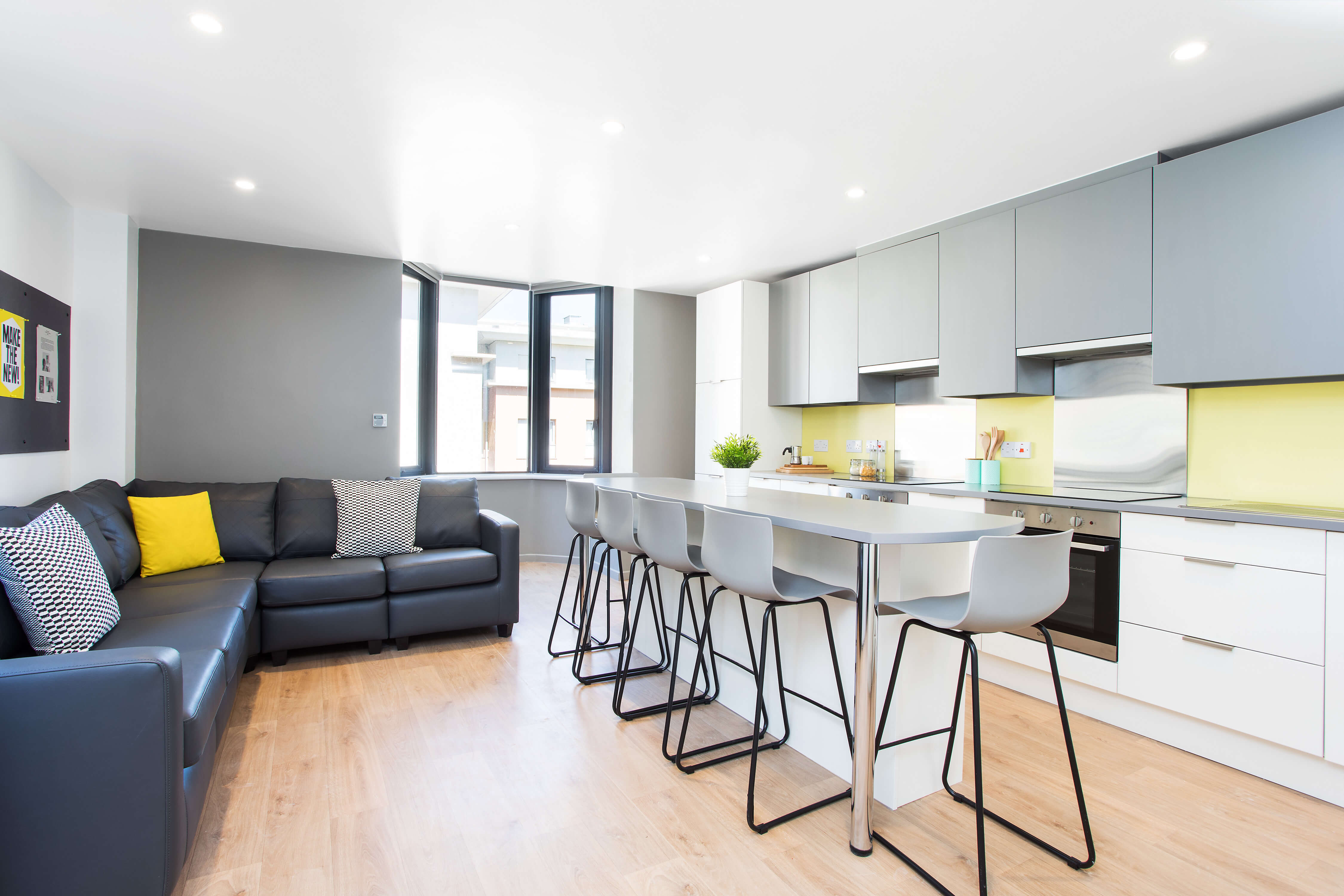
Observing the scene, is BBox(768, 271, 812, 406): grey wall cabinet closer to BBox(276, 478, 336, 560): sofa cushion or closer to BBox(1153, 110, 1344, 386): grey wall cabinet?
BBox(1153, 110, 1344, 386): grey wall cabinet

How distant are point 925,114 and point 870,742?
2.34m

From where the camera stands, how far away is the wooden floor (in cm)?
173

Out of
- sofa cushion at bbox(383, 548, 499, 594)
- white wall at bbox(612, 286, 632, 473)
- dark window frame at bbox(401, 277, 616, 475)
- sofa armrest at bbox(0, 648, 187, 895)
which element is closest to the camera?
sofa armrest at bbox(0, 648, 187, 895)

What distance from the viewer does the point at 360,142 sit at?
2.89m

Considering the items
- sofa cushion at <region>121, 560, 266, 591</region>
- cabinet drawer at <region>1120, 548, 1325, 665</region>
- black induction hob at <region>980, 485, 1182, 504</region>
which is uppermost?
black induction hob at <region>980, 485, 1182, 504</region>

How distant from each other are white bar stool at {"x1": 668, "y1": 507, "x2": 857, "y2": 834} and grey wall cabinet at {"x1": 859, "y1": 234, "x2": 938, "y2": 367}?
2325 millimetres

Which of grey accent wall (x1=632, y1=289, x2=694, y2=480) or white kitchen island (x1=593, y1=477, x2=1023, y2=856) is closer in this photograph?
white kitchen island (x1=593, y1=477, x2=1023, y2=856)

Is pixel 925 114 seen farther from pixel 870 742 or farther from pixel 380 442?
pixel 380 442

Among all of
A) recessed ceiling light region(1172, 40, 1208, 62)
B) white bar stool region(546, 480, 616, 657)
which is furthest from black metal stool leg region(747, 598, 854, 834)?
recessed ceiling light region(1172, 40, 1208, 62)

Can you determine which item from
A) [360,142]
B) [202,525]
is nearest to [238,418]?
[202,525]

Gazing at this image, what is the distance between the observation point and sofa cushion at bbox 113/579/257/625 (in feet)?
8.48

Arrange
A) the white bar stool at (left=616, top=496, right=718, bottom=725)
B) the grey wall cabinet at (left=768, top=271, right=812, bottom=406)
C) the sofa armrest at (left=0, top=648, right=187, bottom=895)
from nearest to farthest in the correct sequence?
the sofa armrest at (left=0, top=648, right=187, bottom=895), the white bar stool at (left=616, top=496, right=718, bottom=725), the grey wall cabinet at (left=768, top=271, right=812, bottom=406)

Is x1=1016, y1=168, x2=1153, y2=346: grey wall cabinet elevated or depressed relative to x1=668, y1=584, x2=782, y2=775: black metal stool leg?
elevated

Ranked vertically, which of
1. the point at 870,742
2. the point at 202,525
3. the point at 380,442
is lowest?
the point at 870,742
